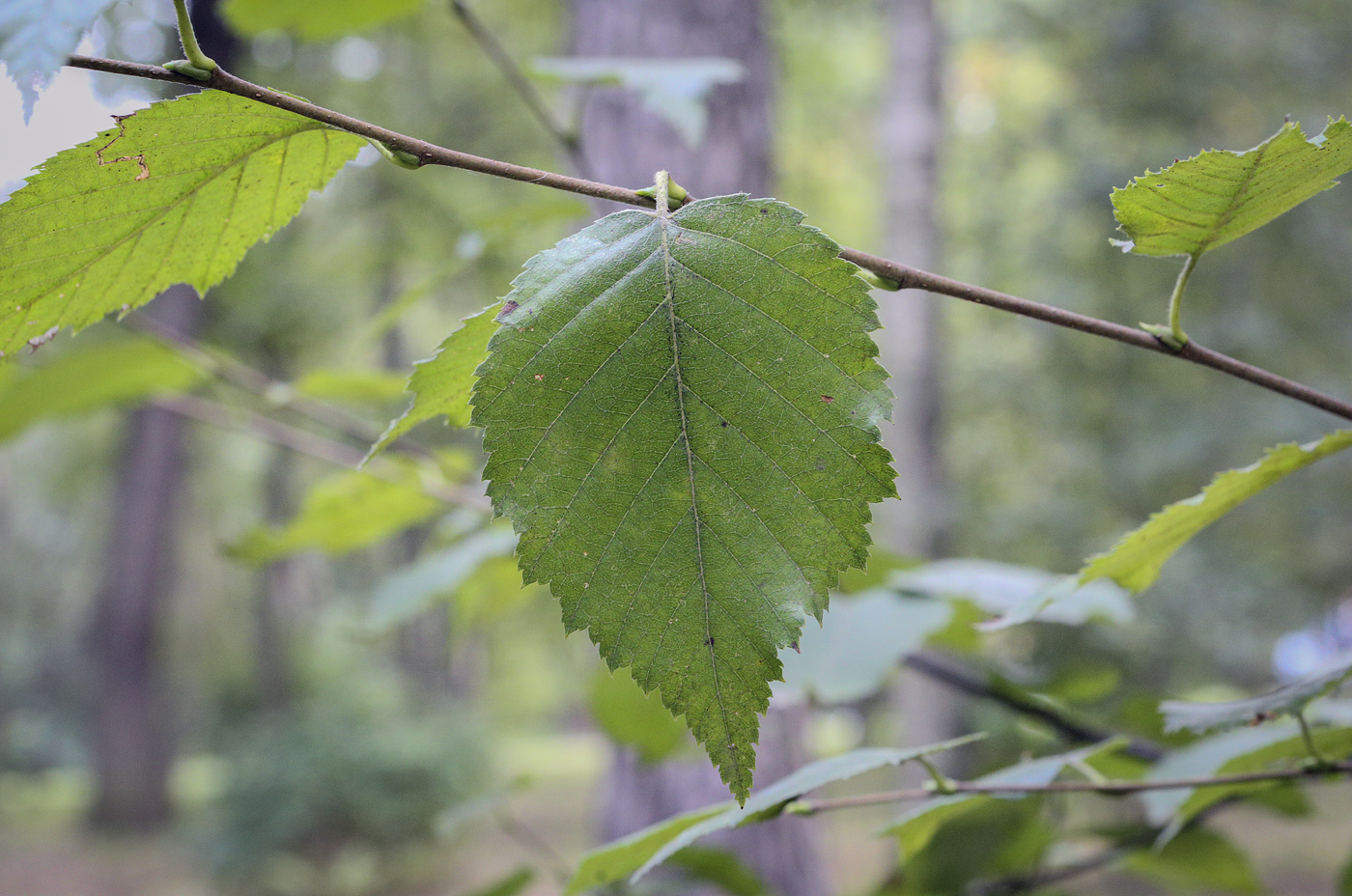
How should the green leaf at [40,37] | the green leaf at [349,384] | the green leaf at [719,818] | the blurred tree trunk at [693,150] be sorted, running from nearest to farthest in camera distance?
the green leaf at [40,37]
the green leaf at [719,818]
the green leaf at [349,384]
the blurred tree trunk at [693,150]

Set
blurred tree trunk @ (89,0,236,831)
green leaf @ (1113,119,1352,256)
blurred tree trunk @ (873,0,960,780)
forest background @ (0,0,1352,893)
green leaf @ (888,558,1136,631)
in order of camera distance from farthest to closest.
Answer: blurred tree trunk @ (89,0,236,831) < forest background @ (0,0,1352,893) < blurred tree trunk @ (873,0,960,780) < green leaf @ (888,558,1136,631) < green leaf @ (1113,119,1352,256)

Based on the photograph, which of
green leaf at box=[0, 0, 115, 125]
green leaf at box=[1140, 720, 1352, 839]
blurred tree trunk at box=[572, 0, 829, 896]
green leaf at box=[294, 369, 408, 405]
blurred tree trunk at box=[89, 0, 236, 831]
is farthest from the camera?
blurred tree trunk at box=[89, 0, 236, 831]

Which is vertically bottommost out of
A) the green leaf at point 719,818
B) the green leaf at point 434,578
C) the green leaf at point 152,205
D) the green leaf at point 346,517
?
the green leaf at point 719,818

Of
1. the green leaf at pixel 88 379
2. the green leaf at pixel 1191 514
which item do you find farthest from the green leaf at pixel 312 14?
the green leaf at pixel 1191 514

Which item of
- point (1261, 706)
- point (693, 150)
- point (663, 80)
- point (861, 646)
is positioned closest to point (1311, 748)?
point (1261, 706)

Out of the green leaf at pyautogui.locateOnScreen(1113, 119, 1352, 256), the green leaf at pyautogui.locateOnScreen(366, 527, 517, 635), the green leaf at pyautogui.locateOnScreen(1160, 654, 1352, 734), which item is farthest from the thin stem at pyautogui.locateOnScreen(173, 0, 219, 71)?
the green leaf at pyautogui.locateOnScreen(366, 527, 517, 635)

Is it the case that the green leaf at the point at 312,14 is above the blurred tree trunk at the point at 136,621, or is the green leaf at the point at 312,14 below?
below

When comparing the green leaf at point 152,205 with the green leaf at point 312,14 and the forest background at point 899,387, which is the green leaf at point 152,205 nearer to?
the forest background at point 899,387

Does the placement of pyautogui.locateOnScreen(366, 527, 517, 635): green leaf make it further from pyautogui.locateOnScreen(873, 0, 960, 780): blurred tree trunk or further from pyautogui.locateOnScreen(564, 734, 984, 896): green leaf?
pyautogui.locateOnScreen(873, 0, 960, 780): blurred tree trunk
